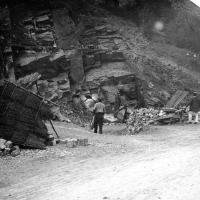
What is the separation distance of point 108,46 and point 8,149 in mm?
15667

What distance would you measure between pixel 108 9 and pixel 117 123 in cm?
1077

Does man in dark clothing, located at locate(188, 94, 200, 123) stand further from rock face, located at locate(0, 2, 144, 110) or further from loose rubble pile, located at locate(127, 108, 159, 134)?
rock face, located at locate(0, 2, 144, 110)

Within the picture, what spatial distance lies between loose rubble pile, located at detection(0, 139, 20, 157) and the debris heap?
38cm

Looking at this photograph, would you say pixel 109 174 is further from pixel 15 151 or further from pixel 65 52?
pixel 65 52

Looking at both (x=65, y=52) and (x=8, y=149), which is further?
(x=65, y=52)

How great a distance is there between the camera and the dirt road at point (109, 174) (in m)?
6.59

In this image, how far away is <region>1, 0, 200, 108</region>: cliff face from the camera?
2262 centimetres

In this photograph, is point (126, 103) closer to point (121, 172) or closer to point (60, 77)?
point (60, 77)

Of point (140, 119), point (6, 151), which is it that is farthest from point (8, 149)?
point (140, 119)

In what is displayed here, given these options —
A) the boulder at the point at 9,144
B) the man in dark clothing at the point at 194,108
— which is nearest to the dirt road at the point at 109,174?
the boulder at the point at 9,144

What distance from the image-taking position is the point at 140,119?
19062mm

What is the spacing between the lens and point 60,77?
22.6 meters

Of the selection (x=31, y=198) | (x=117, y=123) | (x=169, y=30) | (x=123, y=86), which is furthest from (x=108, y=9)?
(x=31, y=198)

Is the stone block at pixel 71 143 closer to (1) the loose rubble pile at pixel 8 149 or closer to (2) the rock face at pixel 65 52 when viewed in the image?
(1) the loose rubble pile at pixel 8 149
